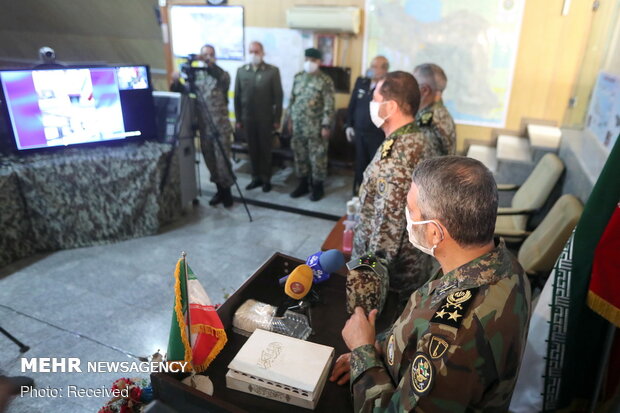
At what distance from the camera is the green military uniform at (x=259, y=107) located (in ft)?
14.5

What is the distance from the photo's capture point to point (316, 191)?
14.8 feet

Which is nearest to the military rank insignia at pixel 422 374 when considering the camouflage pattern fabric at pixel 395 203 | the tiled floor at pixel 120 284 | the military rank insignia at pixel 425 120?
the camouflage pattern fabric at pixel 395 203

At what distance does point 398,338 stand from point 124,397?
3.60 feet

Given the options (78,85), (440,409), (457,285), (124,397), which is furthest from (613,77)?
(78,85)

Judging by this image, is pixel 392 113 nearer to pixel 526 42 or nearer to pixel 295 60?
pixel 526 42

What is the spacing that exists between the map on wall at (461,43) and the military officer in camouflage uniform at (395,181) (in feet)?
9.79

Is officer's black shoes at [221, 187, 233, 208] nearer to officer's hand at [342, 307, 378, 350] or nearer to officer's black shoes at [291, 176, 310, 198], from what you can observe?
officer's black shoes at [291, 176, 310, 198]

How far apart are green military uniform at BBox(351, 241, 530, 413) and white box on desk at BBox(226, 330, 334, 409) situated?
0.13 m

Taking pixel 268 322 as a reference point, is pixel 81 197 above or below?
below

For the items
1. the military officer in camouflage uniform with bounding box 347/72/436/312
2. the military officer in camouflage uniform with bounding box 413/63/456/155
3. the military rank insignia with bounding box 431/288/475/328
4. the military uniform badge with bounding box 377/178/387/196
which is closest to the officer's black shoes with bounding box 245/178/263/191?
the military officer in camouflage uniform with bounding box 413/63/456/155

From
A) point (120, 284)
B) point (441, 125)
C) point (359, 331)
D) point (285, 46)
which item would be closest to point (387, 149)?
point (359, 331)

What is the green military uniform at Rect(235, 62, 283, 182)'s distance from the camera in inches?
174

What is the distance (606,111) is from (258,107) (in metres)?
3.22

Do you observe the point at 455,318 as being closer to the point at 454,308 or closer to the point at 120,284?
the point at 454,308
